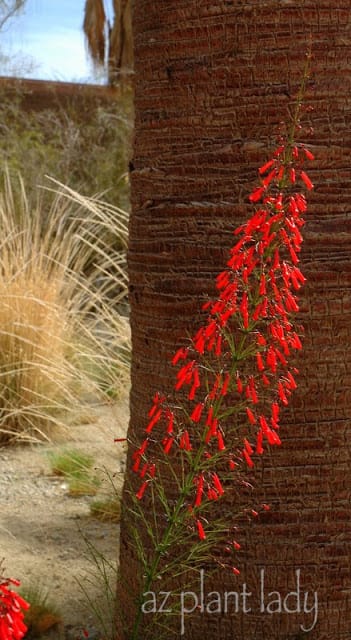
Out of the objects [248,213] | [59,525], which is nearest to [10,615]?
[248,213]

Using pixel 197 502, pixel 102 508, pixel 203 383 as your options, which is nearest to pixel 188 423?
pixel 203 383

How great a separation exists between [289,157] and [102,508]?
10.5 ft

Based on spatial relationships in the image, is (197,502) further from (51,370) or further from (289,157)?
(51,370)

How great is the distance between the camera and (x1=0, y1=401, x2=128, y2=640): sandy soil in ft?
13.6

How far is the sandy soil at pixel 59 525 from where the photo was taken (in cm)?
414

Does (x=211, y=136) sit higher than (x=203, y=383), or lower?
higher

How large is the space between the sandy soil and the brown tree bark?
78 cm

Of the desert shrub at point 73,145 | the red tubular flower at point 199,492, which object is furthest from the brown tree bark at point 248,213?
the desert shrub at point 73,145

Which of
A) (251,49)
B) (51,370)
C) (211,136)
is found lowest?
(51,370)

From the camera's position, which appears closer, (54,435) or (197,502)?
(197,502)

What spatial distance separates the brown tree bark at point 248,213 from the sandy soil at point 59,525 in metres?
0.78

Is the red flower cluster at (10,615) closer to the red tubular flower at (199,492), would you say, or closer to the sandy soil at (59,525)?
the red tubular flower at (199,492)

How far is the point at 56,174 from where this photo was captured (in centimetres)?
1199

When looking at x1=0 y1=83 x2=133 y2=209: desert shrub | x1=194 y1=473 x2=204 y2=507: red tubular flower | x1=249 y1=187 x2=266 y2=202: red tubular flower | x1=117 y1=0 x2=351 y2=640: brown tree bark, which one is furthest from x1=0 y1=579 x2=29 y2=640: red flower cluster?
x1=0 y1=83 x2=133 y2=209: desert shrub
